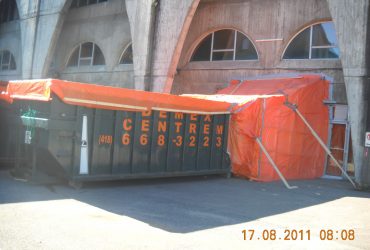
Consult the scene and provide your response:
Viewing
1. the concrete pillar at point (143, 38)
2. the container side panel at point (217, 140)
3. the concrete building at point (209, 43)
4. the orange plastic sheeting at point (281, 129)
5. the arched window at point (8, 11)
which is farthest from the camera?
the arched window at point (8, 11)

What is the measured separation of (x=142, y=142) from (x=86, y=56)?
53.8 feet

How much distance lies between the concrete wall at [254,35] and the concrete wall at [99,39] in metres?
3.91

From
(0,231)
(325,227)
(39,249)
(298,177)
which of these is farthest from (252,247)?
(298,177)

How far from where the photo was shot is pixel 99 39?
24672 millimetres

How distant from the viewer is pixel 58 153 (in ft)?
30.4

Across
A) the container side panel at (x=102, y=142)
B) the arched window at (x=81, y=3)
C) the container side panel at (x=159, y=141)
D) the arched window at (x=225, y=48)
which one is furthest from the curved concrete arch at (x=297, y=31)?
the arched window at (x=81, y=3)

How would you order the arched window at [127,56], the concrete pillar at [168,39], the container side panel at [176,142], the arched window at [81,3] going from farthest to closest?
1. the arched window at [81,3]
2. the arched window at [127,56]
3. the concrete pillar at [168,39]
4. the container side panel at [176,142]

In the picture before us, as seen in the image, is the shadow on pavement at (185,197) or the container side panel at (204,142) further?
the container side panel at (204,142)

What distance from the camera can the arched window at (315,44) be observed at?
16.4 meters

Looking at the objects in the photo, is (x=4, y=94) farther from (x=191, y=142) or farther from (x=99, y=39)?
(x=99, y=39)

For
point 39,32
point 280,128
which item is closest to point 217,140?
point 280,128

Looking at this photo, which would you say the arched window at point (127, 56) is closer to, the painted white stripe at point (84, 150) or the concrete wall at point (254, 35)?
the concrete wall at point (254, 35)

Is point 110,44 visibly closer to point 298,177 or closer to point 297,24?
point 297,24

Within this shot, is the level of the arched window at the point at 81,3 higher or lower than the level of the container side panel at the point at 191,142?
higher
